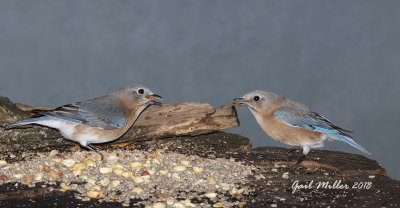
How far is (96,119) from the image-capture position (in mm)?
7562

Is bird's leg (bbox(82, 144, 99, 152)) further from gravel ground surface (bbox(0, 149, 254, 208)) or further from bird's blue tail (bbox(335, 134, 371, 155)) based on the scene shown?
bird's blue tail (bbox(335, 134, 371, 155))

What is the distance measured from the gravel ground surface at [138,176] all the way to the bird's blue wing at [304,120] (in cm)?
96

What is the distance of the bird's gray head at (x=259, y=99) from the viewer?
7758 millimetres

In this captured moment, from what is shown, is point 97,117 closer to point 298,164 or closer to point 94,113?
point 94,113

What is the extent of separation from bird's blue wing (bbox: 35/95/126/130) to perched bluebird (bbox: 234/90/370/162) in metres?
1.88

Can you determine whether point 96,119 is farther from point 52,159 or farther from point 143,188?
point 143,188

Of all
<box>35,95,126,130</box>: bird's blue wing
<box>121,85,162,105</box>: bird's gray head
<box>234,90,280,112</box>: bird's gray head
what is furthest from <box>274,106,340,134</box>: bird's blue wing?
<box>35,95,126,130</box>: bird's blue wing

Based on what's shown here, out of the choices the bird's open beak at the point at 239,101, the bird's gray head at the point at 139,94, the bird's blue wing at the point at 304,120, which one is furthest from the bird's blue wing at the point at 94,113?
the bird's blue wing at the point at 304,120

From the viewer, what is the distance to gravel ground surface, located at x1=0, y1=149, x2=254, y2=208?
19.6 feet

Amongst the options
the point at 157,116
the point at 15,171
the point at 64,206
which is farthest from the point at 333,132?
the point at 15,171

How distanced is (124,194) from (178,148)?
2.20 meters

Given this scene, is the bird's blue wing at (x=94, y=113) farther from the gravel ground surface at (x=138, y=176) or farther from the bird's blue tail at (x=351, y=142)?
the bird's blue tail at (x=351, y=142)

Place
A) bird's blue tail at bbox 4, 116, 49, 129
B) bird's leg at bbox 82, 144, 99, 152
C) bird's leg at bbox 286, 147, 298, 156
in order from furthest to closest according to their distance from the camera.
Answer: bird's leg at bbox 286, 147, 298, 156
bird's leg at bbox 82, 144, 99, 152
bird's blue tail at bbox 4, 116, 49, 129

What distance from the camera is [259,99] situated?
7777mm
